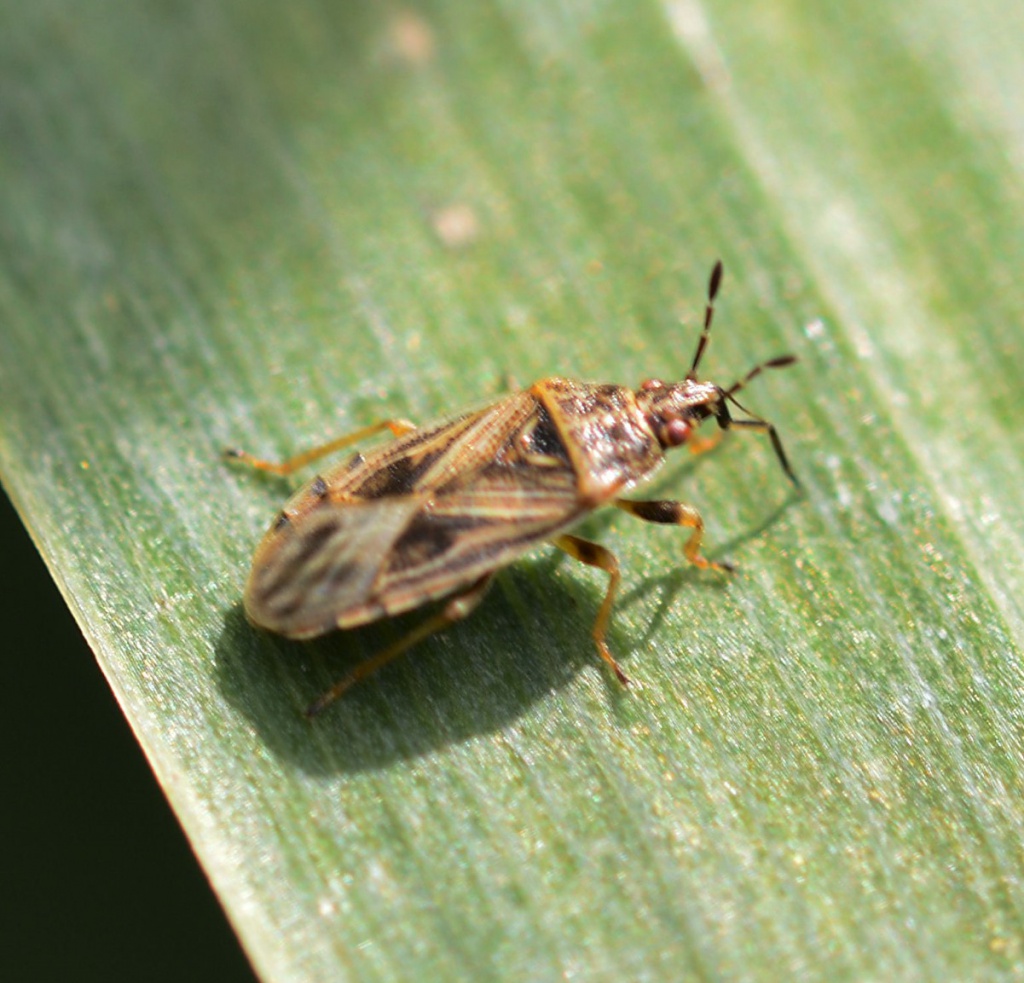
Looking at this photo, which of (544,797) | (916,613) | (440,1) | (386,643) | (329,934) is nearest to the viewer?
(329,934)

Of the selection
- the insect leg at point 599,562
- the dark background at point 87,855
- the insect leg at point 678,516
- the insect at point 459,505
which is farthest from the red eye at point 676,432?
the dark background at point 87,855

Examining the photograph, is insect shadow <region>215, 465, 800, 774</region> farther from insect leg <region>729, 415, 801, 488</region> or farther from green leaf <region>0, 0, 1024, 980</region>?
insect leg <region>729, 415, 801, 488</region>

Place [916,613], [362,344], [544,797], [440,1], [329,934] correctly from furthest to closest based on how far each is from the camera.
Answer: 1. [440,1]
2. [362,344]
3. [916,613]
4. [544,797]
5. [329,934]

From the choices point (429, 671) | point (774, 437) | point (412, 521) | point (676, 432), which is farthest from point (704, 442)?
point (429, 671)

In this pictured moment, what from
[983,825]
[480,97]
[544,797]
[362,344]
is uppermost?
[480,97]

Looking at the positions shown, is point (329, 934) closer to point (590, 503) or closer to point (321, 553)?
point (321, 553)

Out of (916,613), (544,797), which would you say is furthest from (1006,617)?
(544,797)

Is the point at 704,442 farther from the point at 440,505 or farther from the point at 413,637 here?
the point at 413,637

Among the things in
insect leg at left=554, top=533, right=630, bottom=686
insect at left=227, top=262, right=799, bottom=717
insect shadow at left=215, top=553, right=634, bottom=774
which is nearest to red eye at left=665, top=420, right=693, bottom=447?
insect at left=227, top=262, right=799, bottom=717
